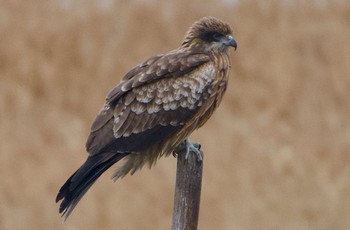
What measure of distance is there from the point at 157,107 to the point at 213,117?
7057mm

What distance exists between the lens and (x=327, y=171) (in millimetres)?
15711

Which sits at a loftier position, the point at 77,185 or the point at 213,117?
the point at 213,117

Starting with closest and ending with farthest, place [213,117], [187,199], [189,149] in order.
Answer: [187,199] < [189,149] < [213,117]

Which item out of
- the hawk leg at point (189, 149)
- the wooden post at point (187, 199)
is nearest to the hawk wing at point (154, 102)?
the hawk leg at point (189, 149)

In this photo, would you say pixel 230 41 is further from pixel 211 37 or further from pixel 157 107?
pixel 157 107

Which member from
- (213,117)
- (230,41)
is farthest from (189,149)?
(213,117)

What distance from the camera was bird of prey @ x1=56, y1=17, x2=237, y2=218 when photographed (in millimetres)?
9305

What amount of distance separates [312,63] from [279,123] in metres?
1.62

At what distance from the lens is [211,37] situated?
32.7ft

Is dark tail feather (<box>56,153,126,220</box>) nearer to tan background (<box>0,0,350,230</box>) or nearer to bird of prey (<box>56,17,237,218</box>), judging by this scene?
bird of prey (<box>56,17,237,218</box>)

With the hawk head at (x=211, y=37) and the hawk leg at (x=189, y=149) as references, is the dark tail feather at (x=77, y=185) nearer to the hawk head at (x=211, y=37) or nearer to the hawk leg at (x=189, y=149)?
the hawk leg at (x=189, y=149)

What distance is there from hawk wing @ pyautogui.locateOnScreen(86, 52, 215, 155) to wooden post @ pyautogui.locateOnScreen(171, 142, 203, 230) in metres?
0.93

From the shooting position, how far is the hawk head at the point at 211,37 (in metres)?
9.92

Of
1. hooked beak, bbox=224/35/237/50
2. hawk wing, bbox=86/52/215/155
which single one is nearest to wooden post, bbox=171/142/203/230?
hawk wing, bbox=86/52/215/155
